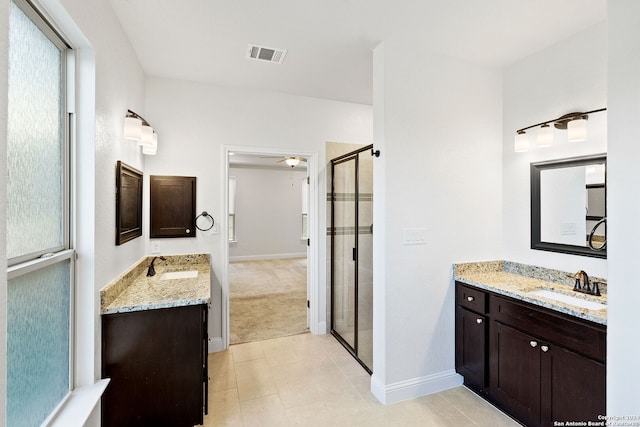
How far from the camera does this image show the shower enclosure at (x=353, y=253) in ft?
9.88

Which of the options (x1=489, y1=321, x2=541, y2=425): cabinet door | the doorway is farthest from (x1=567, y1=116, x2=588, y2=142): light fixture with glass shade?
the doorway

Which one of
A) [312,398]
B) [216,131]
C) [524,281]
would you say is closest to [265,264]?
[216,131]

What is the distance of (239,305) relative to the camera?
4.77 metres

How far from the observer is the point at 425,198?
253 centimetres

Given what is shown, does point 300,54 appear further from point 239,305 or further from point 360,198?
point 239,305

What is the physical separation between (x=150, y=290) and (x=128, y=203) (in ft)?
2.31

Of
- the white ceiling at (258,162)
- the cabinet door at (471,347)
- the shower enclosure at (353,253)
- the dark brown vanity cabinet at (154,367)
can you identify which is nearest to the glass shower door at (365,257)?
the shower enclosure at (353,253)

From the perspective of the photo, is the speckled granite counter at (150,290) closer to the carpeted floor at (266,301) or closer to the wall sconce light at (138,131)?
the wall sconce light at (138,131)

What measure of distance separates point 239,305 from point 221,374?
1999 mm

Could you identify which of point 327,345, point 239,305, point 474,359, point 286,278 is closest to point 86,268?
point 327,345

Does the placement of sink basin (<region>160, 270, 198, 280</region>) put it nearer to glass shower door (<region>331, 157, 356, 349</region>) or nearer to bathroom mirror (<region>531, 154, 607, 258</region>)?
glass shower door (<region>331, 157, 356, 349</region>)

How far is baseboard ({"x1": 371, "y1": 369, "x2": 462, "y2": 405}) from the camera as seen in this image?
239 cm

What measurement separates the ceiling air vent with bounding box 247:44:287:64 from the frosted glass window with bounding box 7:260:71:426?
1975 millimetres

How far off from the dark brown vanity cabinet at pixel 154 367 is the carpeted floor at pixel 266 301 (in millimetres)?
1486
